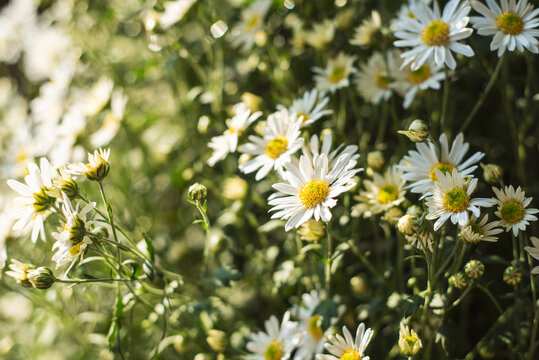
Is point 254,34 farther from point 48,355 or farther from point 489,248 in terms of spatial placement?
point 48,355

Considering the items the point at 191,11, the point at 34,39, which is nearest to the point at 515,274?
the point at 191,11

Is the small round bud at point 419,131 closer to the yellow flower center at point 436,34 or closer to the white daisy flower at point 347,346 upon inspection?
the yellow flower center at point 436,34

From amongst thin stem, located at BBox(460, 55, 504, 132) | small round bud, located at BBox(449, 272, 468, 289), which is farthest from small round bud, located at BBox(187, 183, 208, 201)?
thin stem, located at BBox(460, 55, 504, 132)

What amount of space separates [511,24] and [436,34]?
16 centimetres

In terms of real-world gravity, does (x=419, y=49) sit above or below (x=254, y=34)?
above

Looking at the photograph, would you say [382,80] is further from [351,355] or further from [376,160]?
[351,355]

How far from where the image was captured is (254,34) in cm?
157

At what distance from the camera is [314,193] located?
1.04 metres

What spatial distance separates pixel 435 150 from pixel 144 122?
1.13 meters

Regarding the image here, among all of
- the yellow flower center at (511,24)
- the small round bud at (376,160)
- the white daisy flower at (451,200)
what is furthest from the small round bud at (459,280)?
the yellow flower center at (511,24)

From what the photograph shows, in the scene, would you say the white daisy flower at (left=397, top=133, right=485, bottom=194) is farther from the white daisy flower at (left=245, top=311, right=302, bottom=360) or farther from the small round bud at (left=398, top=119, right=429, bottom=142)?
the white daisy flower at (left=245, top=311, right=302, bottom=360)

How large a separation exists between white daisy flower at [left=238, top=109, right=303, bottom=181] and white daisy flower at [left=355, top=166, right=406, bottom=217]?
0.22m

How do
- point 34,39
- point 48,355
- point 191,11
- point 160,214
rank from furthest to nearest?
point 34,39
point 160,214
point 48,355
point 191,11

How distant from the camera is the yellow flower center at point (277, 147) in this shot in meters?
1.19
